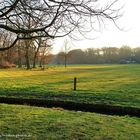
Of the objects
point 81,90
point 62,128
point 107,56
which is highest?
point 107,56

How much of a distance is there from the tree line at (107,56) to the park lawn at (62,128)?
5784 inches

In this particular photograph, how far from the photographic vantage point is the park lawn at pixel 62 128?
10.0 metres

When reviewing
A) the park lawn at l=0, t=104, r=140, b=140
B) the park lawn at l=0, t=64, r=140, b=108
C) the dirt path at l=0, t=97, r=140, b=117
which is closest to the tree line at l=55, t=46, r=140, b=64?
the park lawn at l=0, t=64, r=140, b=108

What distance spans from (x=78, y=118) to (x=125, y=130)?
2.61 meters

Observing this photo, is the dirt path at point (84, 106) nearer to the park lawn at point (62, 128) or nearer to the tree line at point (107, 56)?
the park lawn at point (62, 128)

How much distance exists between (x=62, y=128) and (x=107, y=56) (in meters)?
166

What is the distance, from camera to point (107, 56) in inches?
6909

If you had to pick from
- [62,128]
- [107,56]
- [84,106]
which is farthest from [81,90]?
[107,56]

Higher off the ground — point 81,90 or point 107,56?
point 107,56

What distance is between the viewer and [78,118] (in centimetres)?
1378

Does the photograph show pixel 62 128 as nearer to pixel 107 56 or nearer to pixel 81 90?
pixel 81 90

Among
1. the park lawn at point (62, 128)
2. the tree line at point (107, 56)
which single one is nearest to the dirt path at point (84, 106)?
the park lawn at point (62, 128)

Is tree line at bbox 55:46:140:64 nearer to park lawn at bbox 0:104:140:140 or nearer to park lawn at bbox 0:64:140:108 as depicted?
park lawn at bbox 0:64:140:108

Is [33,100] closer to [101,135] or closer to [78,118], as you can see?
[78,118]
